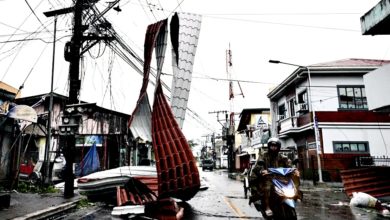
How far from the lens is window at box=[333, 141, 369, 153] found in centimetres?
2333

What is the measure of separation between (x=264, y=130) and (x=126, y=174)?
1045 inches

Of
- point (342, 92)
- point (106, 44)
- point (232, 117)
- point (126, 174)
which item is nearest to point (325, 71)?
point (342, 92)

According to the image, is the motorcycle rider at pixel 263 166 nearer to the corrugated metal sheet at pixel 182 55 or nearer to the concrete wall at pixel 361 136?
the corrugated metal sheet at pixel 182 55

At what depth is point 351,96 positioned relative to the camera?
24.5 metres

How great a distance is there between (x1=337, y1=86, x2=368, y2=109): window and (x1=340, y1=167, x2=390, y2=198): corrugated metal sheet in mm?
12259

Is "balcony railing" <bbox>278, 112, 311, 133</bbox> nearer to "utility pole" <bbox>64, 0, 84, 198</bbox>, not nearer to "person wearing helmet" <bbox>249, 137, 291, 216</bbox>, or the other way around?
"utility pole" <bbox>64, 0, 84, 198</bbox>

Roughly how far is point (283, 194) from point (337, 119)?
2023 cm

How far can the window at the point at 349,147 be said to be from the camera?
23.3 meters

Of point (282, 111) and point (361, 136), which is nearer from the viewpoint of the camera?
point (361, 136)

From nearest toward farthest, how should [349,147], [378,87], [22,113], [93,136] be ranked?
[378,87]
[22,113]
[349,147]
[93,136]

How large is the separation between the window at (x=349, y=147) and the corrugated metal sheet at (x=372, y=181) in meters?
10.8

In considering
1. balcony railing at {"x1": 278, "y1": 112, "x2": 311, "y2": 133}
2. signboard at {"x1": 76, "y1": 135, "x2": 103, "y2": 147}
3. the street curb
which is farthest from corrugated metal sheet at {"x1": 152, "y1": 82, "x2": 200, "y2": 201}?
signboard at {"x1": 76, "y1": 135, "x2": 103, "y2": 147}

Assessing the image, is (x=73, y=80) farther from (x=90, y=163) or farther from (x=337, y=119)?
(x=337, y=119)

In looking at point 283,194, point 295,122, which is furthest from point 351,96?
point 283,194
